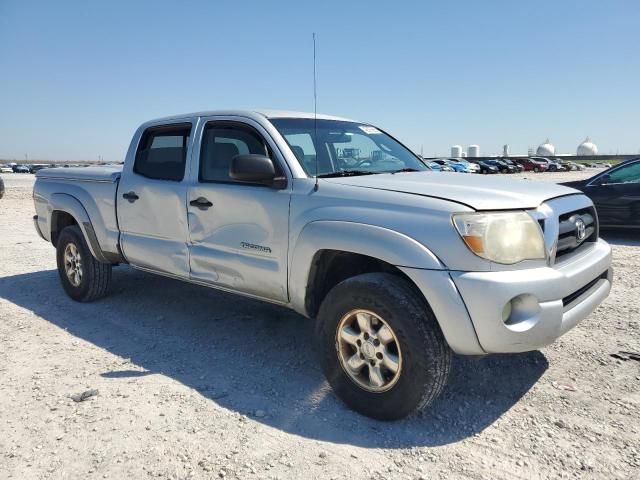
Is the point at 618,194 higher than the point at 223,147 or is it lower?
lower

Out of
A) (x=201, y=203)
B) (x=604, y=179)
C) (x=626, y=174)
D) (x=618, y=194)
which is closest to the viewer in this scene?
(x=201, y=203)

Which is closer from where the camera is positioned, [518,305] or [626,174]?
[518,305]

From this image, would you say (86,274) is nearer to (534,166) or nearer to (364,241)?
(364,241)

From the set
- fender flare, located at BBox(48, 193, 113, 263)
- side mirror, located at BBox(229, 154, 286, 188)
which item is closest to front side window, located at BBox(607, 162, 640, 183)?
side mirror, located at BBox(229, 154, 286, 188)

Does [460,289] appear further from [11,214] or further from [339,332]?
[11,214]

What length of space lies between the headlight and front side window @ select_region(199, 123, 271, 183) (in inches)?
68.2

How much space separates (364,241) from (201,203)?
157 cm

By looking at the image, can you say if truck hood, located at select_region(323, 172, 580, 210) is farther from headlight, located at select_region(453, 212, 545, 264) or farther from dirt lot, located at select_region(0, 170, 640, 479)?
dirt lot, located at select_region(0, 170, 640, 479)

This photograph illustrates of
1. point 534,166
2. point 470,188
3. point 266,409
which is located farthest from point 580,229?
point 534,166

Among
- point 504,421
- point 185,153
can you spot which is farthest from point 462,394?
point 185,153

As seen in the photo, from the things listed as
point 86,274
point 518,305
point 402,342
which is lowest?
point 86,274

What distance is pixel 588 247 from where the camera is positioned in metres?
3.34

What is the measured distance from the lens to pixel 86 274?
519 centimetres

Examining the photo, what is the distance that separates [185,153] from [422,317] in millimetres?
2503
